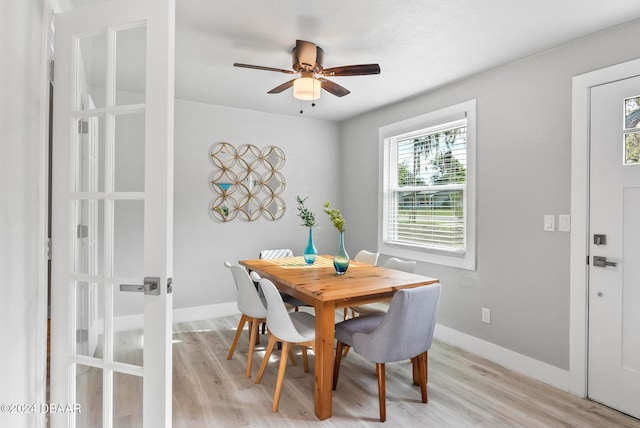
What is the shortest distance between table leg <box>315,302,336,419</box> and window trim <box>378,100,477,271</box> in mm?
1674

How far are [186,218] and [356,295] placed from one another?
2584 millimetres

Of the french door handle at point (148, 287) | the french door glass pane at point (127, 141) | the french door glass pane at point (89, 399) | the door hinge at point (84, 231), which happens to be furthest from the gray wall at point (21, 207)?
the french door glass pane at point (127, 141)

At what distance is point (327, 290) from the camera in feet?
7.03

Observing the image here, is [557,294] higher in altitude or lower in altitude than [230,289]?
higher

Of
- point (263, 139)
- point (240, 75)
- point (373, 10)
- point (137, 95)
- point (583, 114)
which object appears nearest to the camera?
point (373, 10)

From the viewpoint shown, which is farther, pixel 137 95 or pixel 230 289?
pixel 230 289

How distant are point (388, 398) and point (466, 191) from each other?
1.90 metres

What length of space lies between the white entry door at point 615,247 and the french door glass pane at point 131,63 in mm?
2924

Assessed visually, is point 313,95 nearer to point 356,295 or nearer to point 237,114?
point 356,295

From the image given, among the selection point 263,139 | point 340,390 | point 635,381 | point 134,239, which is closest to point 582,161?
point 635,381

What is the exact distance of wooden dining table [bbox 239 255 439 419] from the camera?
210 centimetres

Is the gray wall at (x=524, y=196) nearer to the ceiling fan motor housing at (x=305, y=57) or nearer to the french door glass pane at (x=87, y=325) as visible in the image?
the ceiling fan motor housing at (x=305, y=57)

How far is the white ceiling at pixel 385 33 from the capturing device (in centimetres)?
205

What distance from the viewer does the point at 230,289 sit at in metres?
4.23
